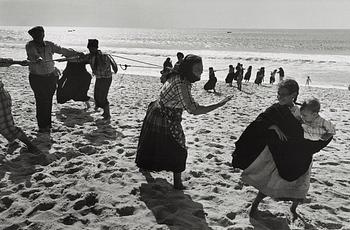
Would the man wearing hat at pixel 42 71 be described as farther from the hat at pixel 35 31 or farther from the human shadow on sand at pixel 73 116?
the human shadow on sand at pixel 73 116

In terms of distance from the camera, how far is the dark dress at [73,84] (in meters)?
8.74

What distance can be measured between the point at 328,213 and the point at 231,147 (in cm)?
253

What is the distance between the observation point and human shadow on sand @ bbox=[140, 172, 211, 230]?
12.3 ft

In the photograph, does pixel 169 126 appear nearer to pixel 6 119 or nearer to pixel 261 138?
pixel 261 138

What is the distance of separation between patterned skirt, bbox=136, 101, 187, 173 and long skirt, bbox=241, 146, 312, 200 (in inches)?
38.6

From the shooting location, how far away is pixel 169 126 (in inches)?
167

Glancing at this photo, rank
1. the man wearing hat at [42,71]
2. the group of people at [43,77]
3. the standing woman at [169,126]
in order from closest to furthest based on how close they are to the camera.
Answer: the standing woman at [169,126]
the group of people at [43,77]
the man wearing hat at [42,71]

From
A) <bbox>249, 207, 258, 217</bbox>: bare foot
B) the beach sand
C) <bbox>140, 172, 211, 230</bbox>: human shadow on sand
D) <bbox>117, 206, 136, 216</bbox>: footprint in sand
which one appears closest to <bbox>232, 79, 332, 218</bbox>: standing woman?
<bbox>249, 207, 258, 217</bbox>: bare foot

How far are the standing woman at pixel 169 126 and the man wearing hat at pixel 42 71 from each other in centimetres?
303

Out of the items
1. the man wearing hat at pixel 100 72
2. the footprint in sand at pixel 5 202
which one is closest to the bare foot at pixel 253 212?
the footprint in sand at pixel 5 202

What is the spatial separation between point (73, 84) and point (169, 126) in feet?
17.0

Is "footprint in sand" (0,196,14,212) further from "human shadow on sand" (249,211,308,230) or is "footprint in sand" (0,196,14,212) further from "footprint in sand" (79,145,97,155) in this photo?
"human shadow on sand" (249,211,308,230)

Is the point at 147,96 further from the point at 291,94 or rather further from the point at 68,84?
the point at 291,94

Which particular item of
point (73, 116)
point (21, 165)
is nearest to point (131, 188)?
point (21, 165)
